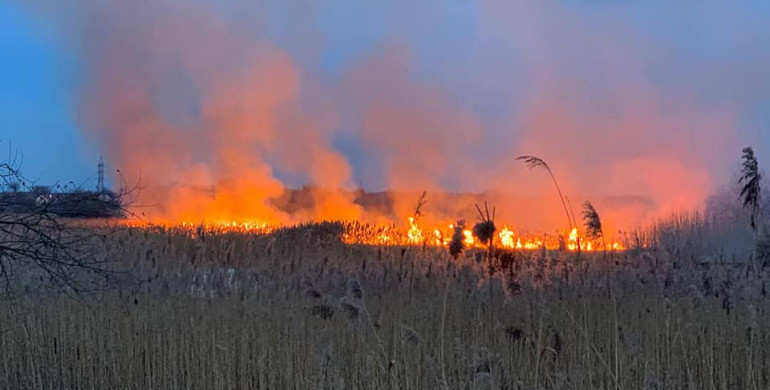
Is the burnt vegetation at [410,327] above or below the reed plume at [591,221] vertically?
below

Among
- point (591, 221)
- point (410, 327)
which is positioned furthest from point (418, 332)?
point (591, 221)

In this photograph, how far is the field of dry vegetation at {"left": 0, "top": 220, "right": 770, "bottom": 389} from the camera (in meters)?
7.12

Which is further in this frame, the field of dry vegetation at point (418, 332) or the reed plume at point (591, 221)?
the reed plume at point (591, 221)

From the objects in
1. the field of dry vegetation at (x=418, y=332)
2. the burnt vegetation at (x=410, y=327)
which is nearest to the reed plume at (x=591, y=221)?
the burnt vegetation at (x=410, y=327)

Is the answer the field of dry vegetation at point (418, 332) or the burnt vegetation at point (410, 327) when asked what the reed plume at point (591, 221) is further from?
the field of dry vegetation at point (418, 332)

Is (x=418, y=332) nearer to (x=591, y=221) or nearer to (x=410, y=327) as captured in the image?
(x=410, y=327)

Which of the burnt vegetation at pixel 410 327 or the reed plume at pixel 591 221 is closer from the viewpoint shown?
the burnt vegetation at pixel 410 327

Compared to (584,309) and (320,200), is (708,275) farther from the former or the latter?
(320,200)

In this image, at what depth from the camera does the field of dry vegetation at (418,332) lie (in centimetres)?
712

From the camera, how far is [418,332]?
833 centimetres

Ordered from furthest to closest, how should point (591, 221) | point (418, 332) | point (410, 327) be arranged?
1. point (418, 332)
2. point (591, 221)
3. point (410, 327)

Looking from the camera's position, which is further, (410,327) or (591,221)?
(591,221)

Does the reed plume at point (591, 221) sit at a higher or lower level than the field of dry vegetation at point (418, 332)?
higher

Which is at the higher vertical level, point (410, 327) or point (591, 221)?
point (591, 221)
